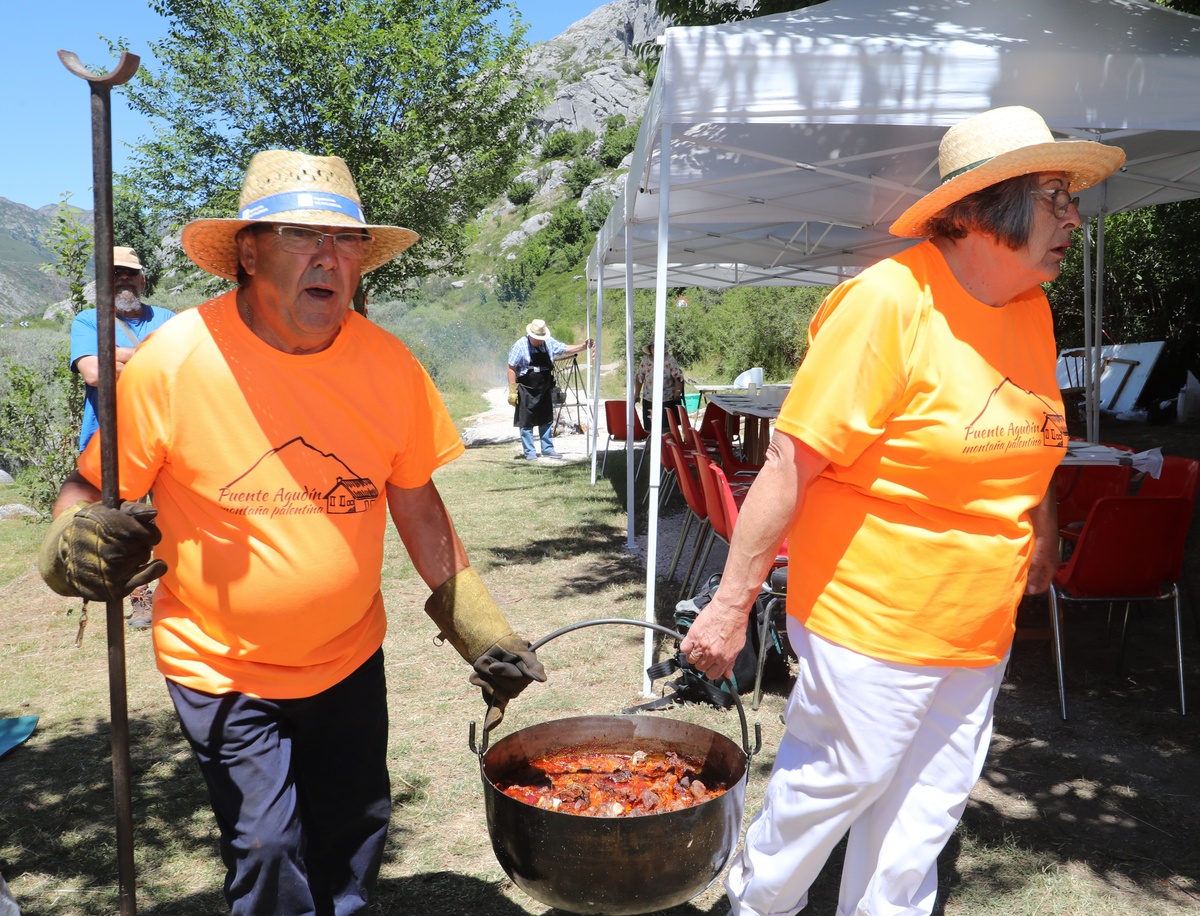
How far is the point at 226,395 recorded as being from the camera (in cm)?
193

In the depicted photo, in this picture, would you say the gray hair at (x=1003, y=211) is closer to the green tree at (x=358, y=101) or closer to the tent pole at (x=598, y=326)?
the tent pole at (x=598, y=326)

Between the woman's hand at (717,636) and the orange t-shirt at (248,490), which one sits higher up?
the orange t-shirt at (248,490)

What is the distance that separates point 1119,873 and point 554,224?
218ft

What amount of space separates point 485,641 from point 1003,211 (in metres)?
1.52

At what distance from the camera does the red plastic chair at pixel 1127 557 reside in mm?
4301

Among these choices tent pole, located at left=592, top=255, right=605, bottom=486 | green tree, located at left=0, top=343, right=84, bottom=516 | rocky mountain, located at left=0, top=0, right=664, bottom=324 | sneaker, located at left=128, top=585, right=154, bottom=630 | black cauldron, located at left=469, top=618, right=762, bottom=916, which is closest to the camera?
black cauldron, located at left=469, top=618, right=762, bottom=916

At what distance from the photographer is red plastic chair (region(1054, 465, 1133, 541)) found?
563cm

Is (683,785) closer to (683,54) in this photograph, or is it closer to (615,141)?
(683,54)

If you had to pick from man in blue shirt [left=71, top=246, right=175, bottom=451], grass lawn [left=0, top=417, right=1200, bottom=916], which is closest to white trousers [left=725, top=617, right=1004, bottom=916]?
grass lawn [left=0, top=417, right=1200, bottom=916]

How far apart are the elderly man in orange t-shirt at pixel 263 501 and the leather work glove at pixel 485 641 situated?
27 centimetres

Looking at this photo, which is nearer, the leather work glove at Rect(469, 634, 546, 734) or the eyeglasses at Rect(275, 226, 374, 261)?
the eyeglasses at Rect(275, 226, 374, 261)

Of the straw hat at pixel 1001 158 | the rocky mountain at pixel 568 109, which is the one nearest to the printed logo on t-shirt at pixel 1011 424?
the straw hat at pixel 1001 158

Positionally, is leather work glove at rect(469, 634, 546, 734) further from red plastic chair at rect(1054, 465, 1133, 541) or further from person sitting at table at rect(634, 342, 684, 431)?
person sitting at table at rect(634, 342, 684, 431)

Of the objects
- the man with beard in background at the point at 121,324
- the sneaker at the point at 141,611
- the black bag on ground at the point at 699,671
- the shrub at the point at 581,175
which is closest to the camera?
the black bag on ground at the point at 699,671
